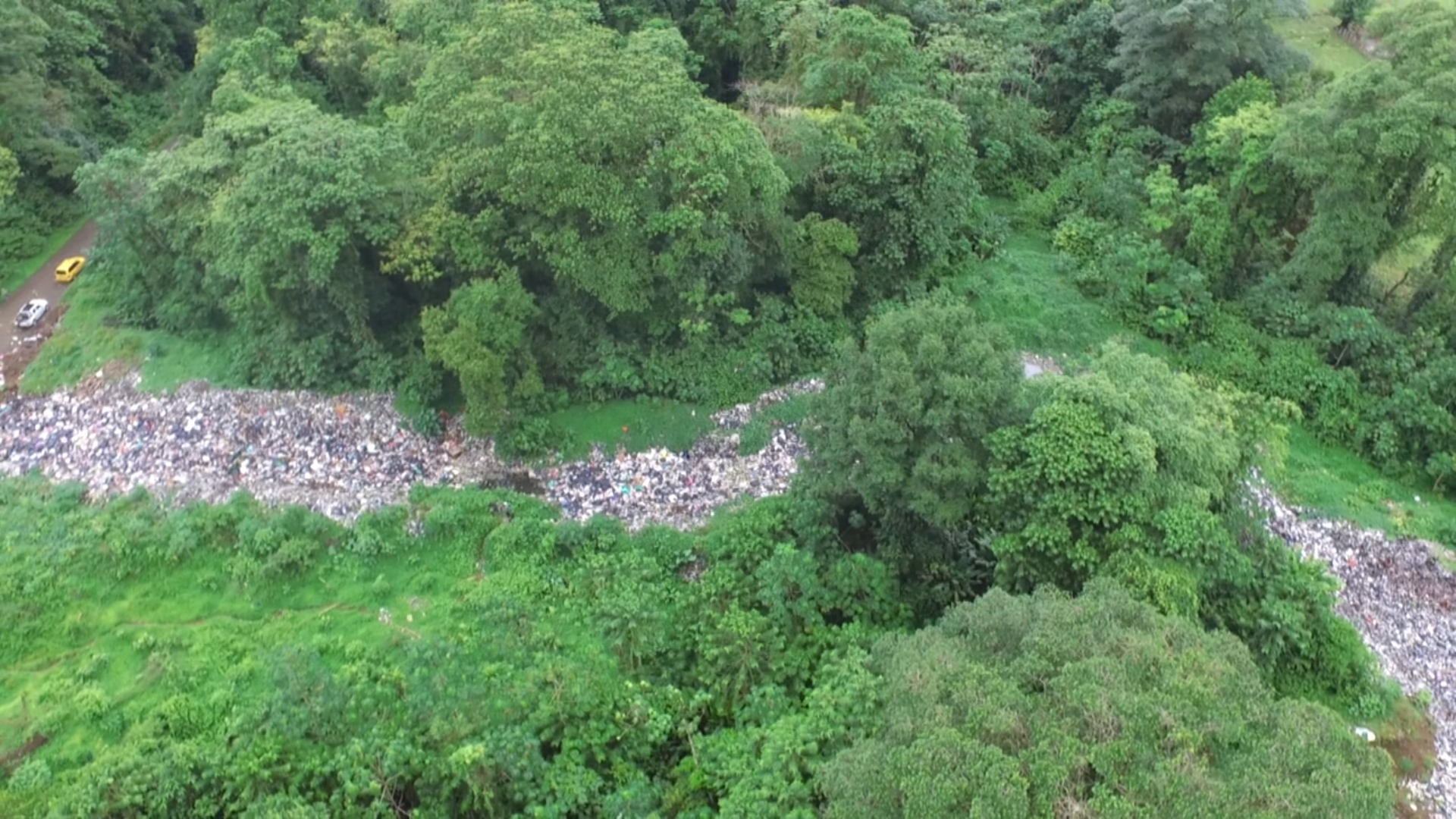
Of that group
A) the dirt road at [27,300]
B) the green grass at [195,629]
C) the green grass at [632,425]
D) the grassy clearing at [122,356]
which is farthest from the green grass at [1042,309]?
the dirt road at [27,300]

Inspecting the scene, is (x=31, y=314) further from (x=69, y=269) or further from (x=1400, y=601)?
(x=1400, y=601)

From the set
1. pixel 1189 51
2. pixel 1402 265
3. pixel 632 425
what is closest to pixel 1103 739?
pixel 632 425

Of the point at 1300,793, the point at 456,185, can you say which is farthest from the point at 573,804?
the point at 456,185

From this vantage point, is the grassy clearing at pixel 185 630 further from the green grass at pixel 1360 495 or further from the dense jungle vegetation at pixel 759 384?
the green grass at pixel 1360 495

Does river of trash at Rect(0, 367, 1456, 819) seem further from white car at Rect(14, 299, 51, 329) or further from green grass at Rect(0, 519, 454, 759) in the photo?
white car at Rect(14, 299, 51, 329)

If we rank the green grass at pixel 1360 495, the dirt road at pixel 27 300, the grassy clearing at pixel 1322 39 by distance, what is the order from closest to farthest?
the green grass at pixel 1360 495
the dirt road at pixel 27 300
the grassy clearing at pixel 1322 39

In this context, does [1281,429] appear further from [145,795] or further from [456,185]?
[145,795]

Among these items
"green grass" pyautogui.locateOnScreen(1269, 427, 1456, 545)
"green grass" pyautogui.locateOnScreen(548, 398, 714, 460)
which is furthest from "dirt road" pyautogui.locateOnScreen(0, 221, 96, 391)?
"green grass" pyautogui.locateOnScreen(1269, 427, 1456, 545)

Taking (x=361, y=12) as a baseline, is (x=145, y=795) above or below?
below
